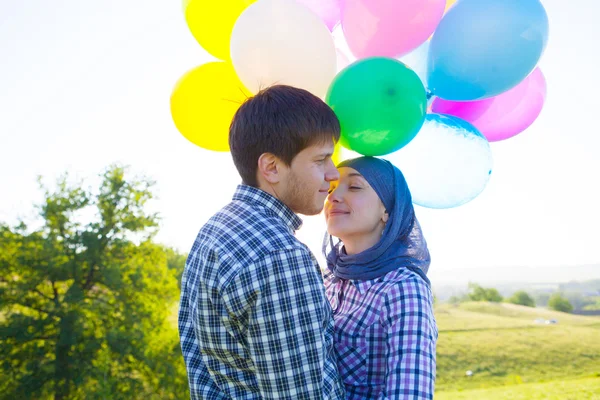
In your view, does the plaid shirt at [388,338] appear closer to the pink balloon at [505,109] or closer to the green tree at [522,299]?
the pink balloon at [505,109]

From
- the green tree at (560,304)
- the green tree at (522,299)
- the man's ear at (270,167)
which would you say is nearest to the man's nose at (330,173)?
the man's ear at (270,167)

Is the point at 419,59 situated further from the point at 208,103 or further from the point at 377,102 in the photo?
the point at 208,103

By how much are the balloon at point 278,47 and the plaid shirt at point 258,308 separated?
2.51 ft

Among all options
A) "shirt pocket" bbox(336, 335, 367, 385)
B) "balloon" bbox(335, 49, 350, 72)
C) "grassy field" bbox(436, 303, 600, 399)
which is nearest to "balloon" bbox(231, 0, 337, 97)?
"balloon" bbox(335, 49, 350, 72)

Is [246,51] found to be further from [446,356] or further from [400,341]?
[446,356]

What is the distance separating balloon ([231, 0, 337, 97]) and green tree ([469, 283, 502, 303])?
96.3ft

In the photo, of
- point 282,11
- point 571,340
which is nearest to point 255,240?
point 282,11

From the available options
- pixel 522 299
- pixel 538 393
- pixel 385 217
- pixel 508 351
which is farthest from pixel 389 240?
pixel 522 299

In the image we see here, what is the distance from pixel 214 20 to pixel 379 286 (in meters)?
1.51

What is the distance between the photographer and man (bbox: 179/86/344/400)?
1.30 metres

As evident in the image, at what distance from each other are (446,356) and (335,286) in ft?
73.5

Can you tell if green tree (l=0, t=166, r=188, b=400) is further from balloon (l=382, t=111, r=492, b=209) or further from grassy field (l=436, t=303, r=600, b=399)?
balloon (l=382, t=111, r=492, b=209)

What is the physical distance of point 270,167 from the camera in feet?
5.13

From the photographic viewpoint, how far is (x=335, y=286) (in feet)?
6.86
